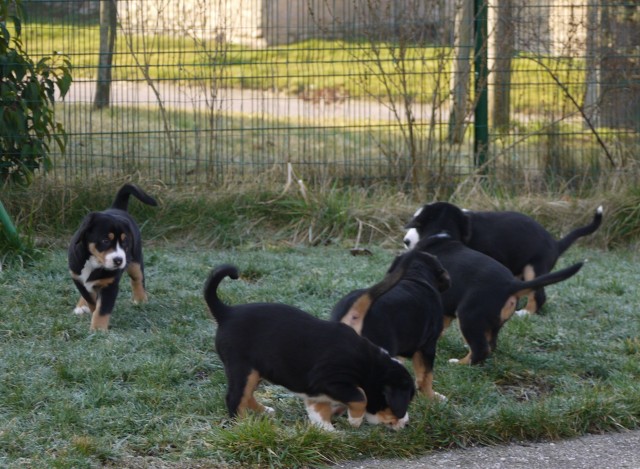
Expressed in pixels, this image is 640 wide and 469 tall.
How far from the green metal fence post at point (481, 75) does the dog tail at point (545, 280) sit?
4768 millimetres

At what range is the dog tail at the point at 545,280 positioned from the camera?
5256 millimetres

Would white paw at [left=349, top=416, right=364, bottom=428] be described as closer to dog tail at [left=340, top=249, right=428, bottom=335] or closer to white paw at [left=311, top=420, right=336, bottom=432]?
white paw at [left=311, top=420, right=336, bottom=432]

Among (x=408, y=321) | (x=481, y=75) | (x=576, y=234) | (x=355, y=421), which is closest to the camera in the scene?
(x=355, y=421)

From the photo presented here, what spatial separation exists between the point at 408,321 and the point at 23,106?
4922mm

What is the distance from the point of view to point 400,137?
420 inches

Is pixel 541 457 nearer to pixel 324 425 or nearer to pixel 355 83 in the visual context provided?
pixel 324 425

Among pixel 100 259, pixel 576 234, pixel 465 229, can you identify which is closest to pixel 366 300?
pixel 465 229

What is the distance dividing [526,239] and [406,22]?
3.76 meters

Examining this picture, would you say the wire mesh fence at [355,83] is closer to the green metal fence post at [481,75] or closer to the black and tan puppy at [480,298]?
the green metal fence post at [481,75]

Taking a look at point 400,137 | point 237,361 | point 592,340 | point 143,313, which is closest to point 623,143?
point 400,137

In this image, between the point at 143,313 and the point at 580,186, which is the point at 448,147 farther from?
the point at 143,313

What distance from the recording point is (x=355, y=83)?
10844 mm

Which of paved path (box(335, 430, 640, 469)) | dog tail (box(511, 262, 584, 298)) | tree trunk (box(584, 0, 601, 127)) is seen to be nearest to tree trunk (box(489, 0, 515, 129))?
tree trunk (box(584, 0, 601, 127))

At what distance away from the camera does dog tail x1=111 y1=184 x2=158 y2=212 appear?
7.31 metres
